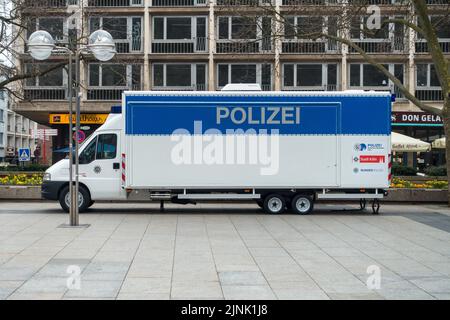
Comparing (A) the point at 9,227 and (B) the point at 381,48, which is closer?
(A) the point at 9,227

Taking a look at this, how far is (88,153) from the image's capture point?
1777 cm

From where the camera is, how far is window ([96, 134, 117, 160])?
17.7m

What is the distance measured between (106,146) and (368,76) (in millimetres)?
25950

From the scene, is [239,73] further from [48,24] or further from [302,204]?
[302,204]

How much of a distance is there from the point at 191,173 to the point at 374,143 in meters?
5.28

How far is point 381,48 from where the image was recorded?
38562 millimetres

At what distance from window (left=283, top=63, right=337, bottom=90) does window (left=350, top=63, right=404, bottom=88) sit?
1.25 m

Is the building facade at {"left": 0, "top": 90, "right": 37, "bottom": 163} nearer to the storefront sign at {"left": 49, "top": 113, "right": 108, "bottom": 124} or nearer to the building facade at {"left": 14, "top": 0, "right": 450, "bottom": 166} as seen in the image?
the storefront sign at {"left": 49, "top": 113, "right": 108, "bottom": 124}

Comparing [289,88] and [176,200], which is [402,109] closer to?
[289,88]

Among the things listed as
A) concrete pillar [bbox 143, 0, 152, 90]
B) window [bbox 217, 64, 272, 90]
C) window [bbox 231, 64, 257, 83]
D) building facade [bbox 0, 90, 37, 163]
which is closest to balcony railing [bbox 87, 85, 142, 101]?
concrete pillar [bbox 143, 0, 152, 90]

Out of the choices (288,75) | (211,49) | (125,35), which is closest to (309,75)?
(288,75)
